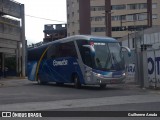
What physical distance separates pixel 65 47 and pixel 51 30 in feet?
305

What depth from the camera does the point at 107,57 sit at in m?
25.4

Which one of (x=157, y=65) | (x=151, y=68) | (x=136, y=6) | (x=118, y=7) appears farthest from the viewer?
(x=118, y=7)

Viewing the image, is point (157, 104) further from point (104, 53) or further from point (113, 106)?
A: point (104, 53)

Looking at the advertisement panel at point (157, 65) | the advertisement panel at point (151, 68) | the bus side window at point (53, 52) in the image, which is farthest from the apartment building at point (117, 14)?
the advertisement panel at point (157, 65)

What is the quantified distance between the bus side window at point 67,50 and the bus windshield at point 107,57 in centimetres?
224

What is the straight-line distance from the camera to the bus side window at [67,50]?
1078 inches

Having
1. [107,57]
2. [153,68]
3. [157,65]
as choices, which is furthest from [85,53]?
[157,65]

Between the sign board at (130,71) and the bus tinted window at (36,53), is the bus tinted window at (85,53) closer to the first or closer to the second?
the sign board at (130,71)

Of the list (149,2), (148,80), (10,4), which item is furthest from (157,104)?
(149,2)

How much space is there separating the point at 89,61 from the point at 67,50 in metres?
3.61

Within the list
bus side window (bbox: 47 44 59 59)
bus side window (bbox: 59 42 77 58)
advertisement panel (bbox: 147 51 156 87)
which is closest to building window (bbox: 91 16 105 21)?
bus side window (bbox: 47 44 59 59)

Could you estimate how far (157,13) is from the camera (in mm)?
96688

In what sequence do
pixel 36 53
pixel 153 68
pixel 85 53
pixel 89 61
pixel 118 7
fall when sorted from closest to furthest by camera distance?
pixel 153 68 < pixel 89 61 < pixel 85 53 < pixel 36 53 < pixel 118 7

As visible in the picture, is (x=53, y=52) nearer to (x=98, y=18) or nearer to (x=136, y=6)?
(x=136, y=6)
